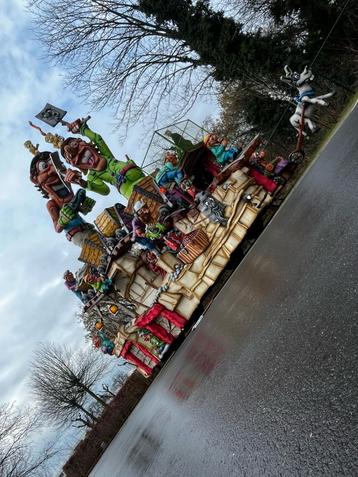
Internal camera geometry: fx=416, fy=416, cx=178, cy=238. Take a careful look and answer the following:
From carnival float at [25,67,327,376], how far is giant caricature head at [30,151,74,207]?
0.10 ft

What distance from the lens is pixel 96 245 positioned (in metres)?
13.0

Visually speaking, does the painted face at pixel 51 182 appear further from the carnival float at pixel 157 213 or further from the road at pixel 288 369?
the road at pixel 288 369

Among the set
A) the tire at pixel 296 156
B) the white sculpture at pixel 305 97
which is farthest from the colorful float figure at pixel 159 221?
the white sculpture at pixel 305 97

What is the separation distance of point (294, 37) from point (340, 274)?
1662cm

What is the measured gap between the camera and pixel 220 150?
10.7 m

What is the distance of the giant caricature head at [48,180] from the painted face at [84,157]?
0.91 meters

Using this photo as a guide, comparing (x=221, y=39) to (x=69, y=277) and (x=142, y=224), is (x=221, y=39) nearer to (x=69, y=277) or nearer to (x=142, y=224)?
(x=142, y=224)

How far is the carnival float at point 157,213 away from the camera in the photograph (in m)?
10.5

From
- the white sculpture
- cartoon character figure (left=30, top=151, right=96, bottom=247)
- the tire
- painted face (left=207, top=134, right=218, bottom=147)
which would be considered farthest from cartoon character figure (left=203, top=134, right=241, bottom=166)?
cartoon character figure (left=30, top=151, right=96, bottom=247)

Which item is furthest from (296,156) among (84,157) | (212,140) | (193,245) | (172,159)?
(84,157)

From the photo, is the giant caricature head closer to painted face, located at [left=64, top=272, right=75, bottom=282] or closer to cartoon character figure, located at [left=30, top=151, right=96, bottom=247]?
cartoon character figure, located at [left=30, top=151, right=96, bottom=247]

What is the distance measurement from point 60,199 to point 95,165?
1.72m

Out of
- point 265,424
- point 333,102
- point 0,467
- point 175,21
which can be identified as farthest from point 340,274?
point 0,467

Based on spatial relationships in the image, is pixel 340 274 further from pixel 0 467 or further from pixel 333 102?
pixel 0 467
